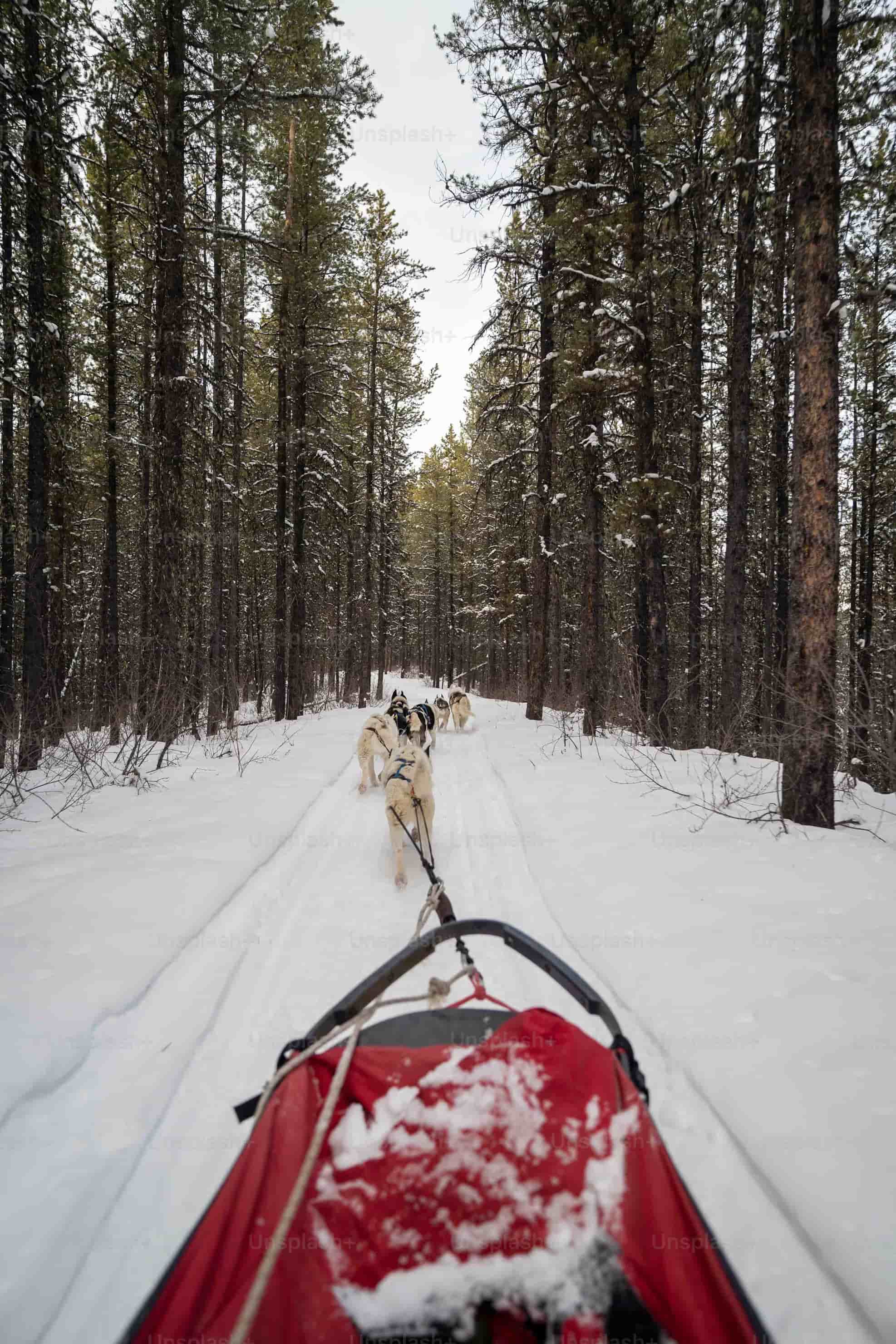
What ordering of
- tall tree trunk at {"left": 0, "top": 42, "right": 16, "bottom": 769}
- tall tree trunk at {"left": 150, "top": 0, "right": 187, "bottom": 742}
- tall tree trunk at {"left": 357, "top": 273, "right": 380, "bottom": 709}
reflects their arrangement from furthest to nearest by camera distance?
tall tree trunk at {"left": 357, "top": 273, "right": 380, "bottom": 709} < tall tree trunk at {"left": 150, "top": 0, "right": 187, "bottom": 742} < tall tree trunk at {"left": 0, "top": 42, "right": 16, "bottom": 769}

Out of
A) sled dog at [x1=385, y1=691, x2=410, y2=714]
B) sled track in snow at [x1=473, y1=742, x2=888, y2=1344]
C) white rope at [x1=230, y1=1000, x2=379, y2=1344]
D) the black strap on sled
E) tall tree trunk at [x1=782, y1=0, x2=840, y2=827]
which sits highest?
tall tree trunk at [x1=782, y1=0, x2=840, y2=827]

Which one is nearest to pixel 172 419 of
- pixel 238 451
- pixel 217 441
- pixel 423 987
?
pixel 217 441

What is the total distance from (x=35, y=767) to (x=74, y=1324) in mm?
7355

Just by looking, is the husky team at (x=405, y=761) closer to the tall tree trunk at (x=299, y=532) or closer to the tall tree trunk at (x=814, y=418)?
the tall tree trunk at (x=814, y=418)

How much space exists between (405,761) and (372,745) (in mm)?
2702

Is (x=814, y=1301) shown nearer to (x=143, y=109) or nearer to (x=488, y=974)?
(x=488, y=974)

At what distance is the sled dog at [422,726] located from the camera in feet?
27.0

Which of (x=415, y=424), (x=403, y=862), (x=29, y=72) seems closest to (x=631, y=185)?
(x=29, y=72)

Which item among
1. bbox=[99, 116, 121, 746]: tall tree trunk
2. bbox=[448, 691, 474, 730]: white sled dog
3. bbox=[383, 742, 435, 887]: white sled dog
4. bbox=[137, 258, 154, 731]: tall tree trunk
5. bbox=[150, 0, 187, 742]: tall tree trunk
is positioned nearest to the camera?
bbox=[383, 742, 435, 887]: white sled dog

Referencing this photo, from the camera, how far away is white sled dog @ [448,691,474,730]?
47.1 feet

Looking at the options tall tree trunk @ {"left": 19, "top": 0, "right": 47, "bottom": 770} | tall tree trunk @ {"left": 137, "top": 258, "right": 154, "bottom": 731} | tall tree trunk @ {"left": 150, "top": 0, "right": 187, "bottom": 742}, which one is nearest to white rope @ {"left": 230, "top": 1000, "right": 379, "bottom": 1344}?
tall tree trunk @ {"left": 19, "top": 0, "right": 47, "bottom": 770}

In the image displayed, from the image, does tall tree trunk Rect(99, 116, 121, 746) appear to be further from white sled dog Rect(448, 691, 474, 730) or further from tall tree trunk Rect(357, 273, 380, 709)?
white sled dog Rect(448, 691, 474, 730)

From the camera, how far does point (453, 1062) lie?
5.27ft

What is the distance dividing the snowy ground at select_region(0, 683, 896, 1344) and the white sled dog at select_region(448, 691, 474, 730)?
788cm
